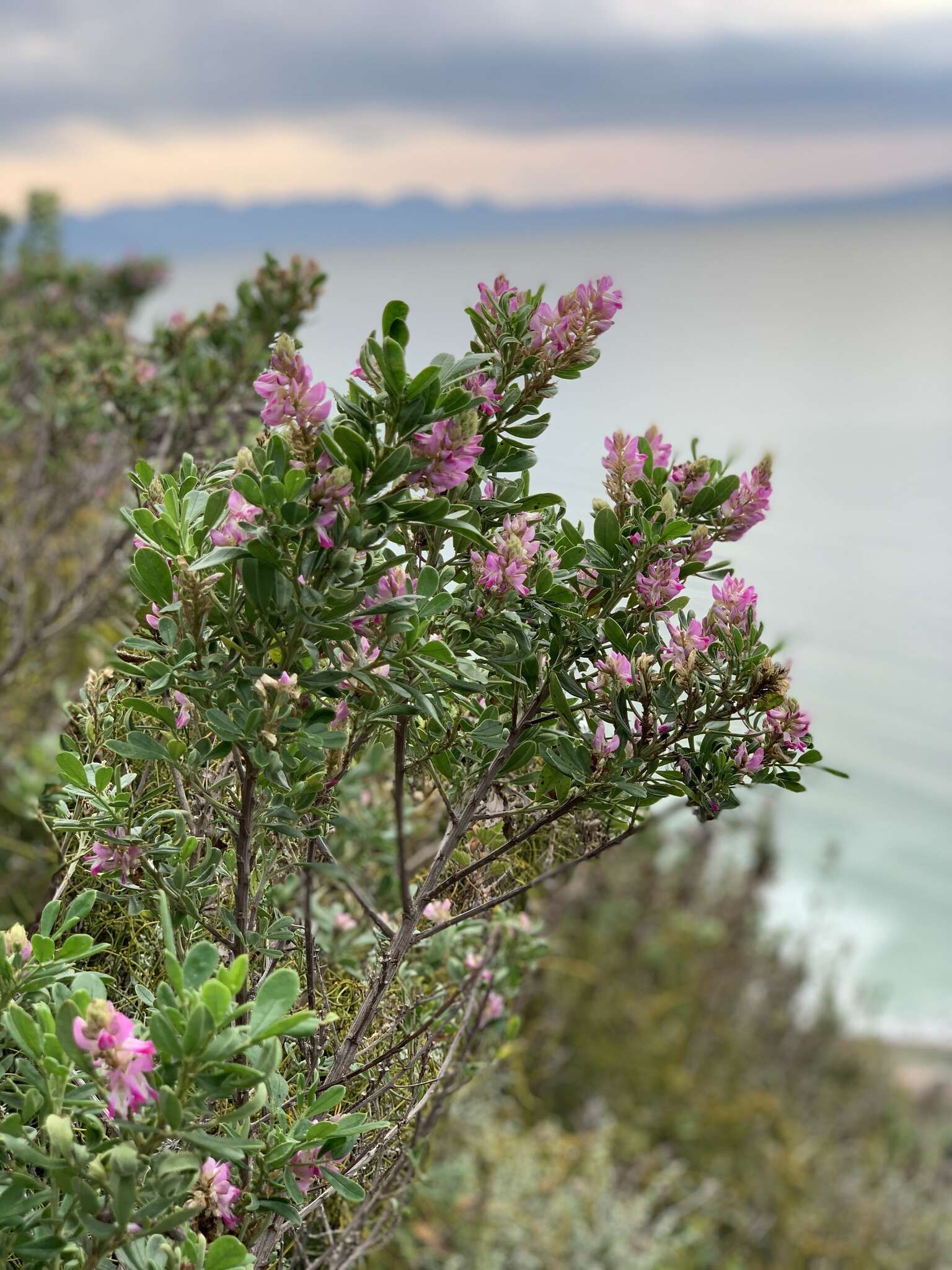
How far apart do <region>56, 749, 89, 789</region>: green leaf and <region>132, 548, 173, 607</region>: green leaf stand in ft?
0.65

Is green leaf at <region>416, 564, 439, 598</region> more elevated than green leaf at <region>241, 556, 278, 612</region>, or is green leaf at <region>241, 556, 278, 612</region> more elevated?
green leaf at <region>416, 564, 439, 598</region>

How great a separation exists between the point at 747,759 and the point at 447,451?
493 millimetres

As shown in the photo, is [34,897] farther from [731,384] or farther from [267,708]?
A: [731,384]

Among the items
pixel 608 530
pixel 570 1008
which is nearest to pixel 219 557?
pixel 608 530

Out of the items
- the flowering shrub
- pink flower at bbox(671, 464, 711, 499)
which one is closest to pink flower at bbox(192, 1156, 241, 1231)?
the flowering shrub

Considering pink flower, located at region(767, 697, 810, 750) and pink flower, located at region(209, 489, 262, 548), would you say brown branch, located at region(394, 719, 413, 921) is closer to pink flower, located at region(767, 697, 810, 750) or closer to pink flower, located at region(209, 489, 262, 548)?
pink flower, located at region(209, 489, 262, 548)

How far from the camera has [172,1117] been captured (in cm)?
85

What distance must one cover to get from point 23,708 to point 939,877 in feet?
49.9

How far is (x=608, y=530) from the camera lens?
1.23 metres

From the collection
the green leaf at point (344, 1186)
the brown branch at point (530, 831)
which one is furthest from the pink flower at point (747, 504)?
the green leaf at point (344, 1186)

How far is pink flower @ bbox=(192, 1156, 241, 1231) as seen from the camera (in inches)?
41.4

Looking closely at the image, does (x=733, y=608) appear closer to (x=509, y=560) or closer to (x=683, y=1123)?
(x=509, y=560)

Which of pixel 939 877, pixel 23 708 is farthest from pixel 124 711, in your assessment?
pixel 939 877

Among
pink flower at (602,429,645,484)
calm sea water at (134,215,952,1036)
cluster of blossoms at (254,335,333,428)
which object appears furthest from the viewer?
calm sea water at (134,215,952,1036)
